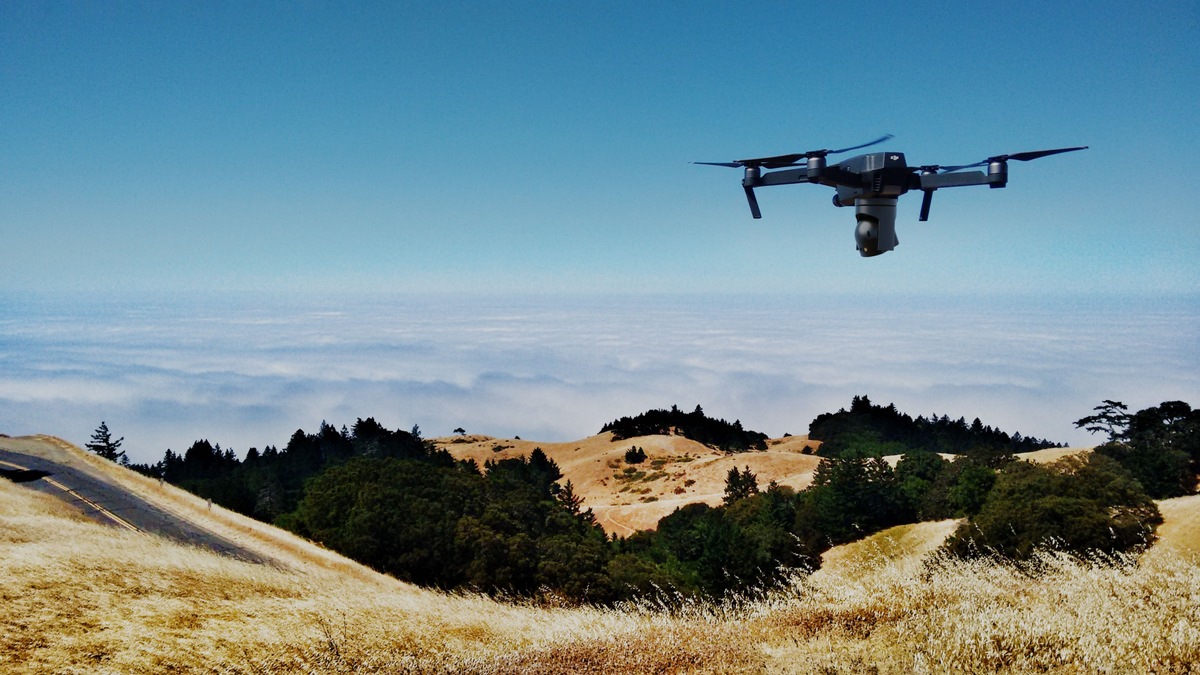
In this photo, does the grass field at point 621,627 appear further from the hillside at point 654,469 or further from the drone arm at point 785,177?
the hillside at point 654,469

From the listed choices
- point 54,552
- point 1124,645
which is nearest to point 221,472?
point 54,552

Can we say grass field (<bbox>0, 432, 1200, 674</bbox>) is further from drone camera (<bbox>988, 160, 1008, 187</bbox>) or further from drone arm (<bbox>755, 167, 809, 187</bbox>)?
drone arm (<bbox>755, 167, 809, 187</bbox>)

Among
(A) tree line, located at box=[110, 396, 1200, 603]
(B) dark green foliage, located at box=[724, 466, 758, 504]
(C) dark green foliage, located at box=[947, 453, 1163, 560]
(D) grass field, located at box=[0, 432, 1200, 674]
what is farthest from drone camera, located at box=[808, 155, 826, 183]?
(B) dark green foliage, located at box=[724, 466, 758, 504]

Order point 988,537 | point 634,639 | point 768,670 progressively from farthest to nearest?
1. point 988,537
2. point 634,639
3. point 768,670

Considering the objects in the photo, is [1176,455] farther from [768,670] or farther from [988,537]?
[768,670]

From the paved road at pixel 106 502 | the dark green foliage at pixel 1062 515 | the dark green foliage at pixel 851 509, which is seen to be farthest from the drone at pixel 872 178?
the dark green foliage at pixel 851 509

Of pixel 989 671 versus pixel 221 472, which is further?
pixel 221 472

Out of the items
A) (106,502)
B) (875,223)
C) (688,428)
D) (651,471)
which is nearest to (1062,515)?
(875,223)
